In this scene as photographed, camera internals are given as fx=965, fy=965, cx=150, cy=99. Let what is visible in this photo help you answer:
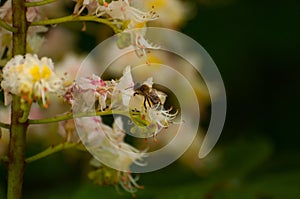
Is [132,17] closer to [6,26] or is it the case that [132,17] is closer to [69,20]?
[69,20]

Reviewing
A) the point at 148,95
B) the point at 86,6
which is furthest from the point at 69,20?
the point at 148,95

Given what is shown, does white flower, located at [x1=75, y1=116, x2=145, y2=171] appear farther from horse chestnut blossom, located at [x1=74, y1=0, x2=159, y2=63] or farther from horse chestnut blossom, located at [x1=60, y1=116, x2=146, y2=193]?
horse chestnut blossom, located at [x1=74, y1=0, x2=159, y2=63]

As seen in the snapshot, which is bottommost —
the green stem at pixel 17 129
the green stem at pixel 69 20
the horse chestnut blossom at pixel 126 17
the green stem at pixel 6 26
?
the green stem at pixel 17 129

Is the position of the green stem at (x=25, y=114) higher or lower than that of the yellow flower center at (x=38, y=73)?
lower

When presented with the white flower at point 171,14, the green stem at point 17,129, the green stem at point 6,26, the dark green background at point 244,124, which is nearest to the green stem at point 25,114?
the green stem at point 17,129

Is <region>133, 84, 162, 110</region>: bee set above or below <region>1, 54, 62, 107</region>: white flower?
above

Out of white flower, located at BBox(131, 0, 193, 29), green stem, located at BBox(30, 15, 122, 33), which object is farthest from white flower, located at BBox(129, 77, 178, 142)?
white flower, located at BBox(131, 0, 193, 29)

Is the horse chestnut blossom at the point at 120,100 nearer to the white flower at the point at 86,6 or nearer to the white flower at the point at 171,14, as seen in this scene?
the white flower at the point at 86,6
